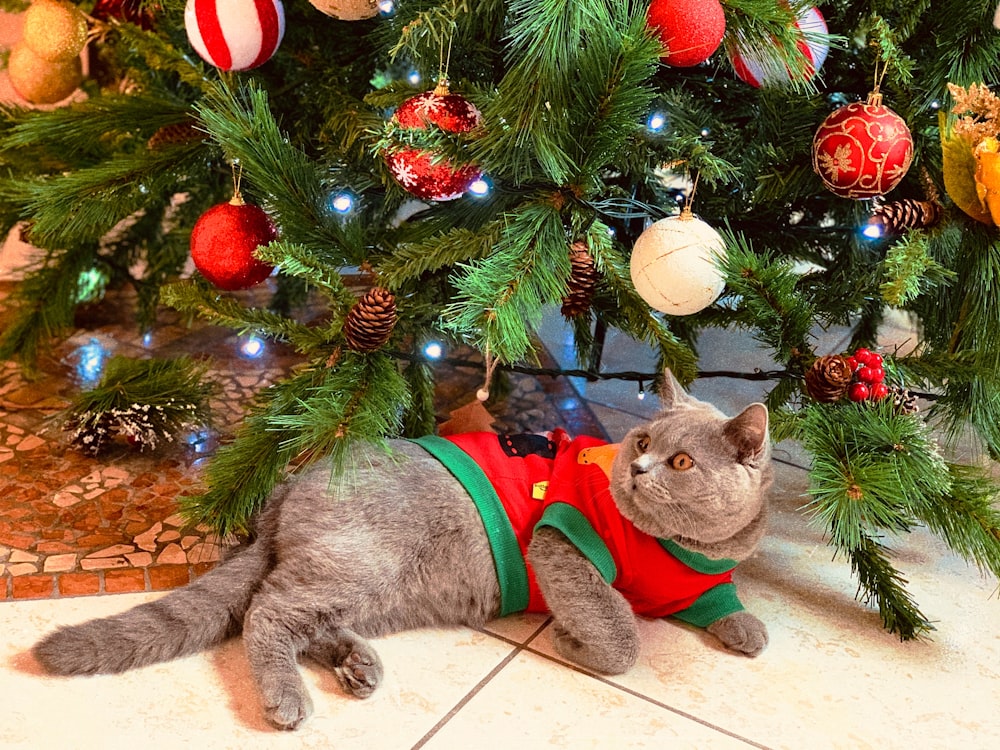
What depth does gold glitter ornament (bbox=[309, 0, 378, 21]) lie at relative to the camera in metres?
1.12

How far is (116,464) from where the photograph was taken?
1438 millimetres

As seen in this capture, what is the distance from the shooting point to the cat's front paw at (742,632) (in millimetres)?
1157

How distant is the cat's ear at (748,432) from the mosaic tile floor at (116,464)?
565 mm

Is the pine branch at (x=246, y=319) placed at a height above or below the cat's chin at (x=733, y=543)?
above

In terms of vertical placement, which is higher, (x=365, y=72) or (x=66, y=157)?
(x=365, y=72)

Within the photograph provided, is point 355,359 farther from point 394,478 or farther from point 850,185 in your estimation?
point 850,185

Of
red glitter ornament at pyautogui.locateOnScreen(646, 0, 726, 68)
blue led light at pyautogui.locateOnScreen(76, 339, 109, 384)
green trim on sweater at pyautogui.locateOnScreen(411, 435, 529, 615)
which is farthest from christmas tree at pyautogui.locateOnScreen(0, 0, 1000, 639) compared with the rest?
blue led light at pyautogui.locateOnScreen(76, 339, 109, 384)

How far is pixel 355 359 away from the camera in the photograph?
113 cm

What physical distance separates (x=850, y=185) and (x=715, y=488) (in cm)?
36

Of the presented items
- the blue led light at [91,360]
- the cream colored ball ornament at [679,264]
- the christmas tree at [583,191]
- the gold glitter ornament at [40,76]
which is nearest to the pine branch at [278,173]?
the christmas tree at [583,191]

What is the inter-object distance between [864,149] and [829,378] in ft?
0.81

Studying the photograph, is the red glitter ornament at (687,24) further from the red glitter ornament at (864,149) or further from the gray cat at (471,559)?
the gray cat at (471,559)

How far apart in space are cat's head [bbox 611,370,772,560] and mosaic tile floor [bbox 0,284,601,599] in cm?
52

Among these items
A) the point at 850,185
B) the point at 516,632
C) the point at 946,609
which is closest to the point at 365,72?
the point at 850,185
